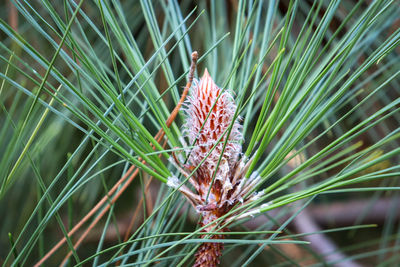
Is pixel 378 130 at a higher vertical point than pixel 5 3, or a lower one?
higher

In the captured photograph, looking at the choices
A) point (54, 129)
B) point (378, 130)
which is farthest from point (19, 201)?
point (378, 130)

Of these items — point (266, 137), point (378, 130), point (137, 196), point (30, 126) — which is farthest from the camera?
point (137, 196)

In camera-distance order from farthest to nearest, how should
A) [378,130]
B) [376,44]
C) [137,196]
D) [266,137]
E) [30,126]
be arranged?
1. [137,196]
2. [378,130]
3. [376,44]
4. [30,126]
5. [266,137]

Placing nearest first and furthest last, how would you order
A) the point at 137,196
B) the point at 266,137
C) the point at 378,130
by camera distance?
the point at 266,137 < the point at 378,130 < the point at 137,196

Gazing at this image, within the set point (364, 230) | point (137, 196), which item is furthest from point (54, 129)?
point (364, 230)

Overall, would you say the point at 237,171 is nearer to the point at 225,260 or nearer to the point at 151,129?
the point at 151,129

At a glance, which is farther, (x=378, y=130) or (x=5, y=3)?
(x=378, y=130)

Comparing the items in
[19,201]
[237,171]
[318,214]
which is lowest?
[19,201]

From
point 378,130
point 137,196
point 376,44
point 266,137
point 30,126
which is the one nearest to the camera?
point 266,137

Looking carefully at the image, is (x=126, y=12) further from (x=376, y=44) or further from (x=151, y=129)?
(x=376, y=44)
